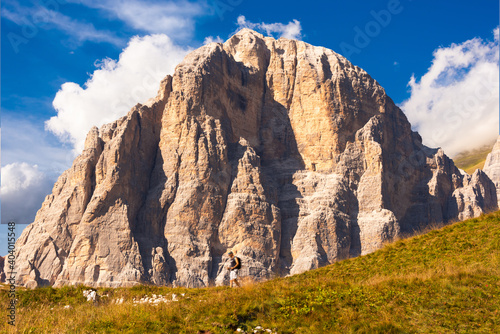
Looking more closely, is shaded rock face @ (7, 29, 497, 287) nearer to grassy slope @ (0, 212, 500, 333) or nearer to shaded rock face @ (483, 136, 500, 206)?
shaded rock face @ (483, 136, 500, 206)

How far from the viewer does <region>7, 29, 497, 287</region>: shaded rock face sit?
8519 cm

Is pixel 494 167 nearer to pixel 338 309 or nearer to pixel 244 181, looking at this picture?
pixel 244 181

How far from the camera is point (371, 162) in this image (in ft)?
355

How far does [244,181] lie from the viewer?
95.6m

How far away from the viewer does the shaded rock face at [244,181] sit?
8519 centimetres

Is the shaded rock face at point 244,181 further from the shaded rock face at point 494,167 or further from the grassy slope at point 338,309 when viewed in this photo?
the grassy slope at point 338,309

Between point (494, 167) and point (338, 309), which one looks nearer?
point (338, 309)

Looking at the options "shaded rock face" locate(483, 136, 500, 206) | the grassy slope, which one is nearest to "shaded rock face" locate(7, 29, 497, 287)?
"shaded rock face" locate(483, 136, 500, 206)

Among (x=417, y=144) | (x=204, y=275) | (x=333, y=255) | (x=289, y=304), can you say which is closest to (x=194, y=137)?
(x=204, y=275)

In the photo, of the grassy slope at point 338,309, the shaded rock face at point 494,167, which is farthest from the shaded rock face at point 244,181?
the grassy slope at point 338,309

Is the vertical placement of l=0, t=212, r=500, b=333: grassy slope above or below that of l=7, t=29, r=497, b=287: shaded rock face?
below

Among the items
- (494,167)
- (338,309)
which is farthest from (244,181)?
(494,167)

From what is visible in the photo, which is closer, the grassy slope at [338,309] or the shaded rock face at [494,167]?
the grassy slope at [338,309]

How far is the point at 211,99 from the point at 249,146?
1381 cm
